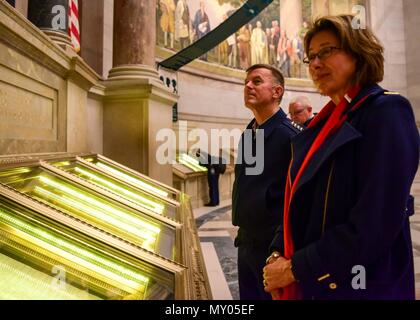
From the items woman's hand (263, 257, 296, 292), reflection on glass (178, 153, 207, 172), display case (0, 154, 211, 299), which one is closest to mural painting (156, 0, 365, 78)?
reflection on glass (178, 153, 207, 172)

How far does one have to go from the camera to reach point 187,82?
42.5ft

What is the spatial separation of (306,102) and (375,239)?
→ 8.33 ft

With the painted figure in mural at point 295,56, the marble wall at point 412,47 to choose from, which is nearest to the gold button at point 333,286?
the marble wall at point 412,47

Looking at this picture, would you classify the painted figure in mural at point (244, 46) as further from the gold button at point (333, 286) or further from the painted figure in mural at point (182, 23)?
the gold button at point (333, 286)

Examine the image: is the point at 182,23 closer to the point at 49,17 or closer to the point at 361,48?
the point at 49,17

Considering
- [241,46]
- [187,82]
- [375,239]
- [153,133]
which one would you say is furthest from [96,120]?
[241,46]

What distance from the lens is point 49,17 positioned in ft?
11.4

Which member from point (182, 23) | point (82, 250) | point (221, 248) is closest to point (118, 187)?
point (82, 250)

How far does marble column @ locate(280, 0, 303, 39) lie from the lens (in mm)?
17734

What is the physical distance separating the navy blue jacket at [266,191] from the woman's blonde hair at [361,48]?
80cm

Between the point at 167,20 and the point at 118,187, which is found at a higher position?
the point at 167,20

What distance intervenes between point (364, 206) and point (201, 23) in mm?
14086

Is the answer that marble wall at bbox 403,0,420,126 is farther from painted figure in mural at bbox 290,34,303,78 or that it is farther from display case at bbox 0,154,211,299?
display case at bbox 0,154,211,299

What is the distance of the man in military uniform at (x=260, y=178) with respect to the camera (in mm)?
1806
